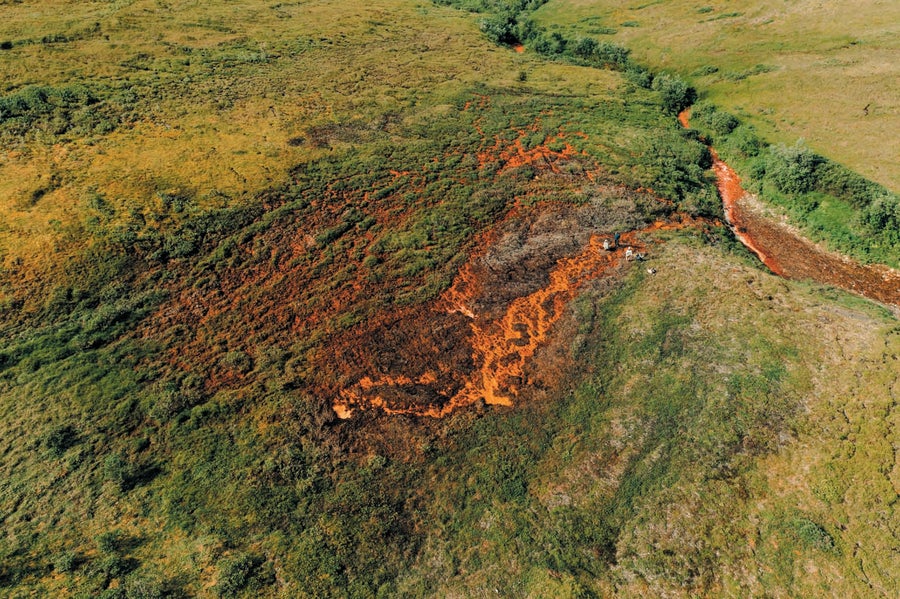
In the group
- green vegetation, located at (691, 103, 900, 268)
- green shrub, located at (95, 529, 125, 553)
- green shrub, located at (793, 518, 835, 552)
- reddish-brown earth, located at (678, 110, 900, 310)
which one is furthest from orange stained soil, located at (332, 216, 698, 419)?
green vegetation, located at (691, 103, 900, 268)

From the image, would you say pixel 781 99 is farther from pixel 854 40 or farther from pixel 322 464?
pixel 322 464

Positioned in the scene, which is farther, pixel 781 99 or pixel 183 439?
pixel 781 99

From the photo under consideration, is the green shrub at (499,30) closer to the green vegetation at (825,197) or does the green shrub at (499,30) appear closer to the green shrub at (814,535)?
the green vegetation at (825,197)

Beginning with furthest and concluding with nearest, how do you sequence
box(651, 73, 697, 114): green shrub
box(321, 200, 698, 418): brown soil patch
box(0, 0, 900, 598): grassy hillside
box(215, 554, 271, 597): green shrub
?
box(651, 73, 697, 114): green shrub < box(321, 200, 698, 418): brown soil patch < box(0, 0, 900, 598): grassy hillside < box(215, 554, 271, 597): green shrub

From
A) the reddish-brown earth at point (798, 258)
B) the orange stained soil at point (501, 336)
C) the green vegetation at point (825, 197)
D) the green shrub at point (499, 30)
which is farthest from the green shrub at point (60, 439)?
the green shrub at point (499, 30)

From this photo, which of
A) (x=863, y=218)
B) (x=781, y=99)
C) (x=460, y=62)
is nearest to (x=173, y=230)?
(x=460, y=62)

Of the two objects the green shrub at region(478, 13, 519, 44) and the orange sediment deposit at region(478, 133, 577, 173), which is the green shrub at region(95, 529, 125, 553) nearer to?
the orange sediment deposit at region(478, 133, 577, 173)
